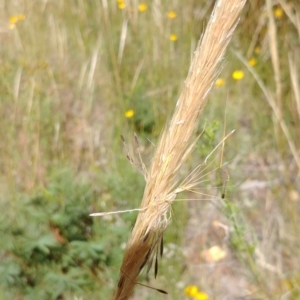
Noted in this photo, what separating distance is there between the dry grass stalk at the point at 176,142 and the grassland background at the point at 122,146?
47cm

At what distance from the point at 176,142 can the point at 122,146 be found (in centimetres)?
118

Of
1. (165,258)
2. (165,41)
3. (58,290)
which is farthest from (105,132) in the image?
(58,290)

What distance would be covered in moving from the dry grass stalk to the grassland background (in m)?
0.47

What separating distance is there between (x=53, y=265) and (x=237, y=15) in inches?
39.1

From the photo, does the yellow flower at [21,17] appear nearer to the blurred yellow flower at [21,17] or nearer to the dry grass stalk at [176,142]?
the blurred yellow flower at [21,17]

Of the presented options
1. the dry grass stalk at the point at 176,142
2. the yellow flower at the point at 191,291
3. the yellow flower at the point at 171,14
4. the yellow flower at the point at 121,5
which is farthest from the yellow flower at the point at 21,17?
the dry grass stalk at the point at 176,142

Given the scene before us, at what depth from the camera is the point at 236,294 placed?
132 centimetres

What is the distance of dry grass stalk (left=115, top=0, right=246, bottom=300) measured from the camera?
0.45 meters

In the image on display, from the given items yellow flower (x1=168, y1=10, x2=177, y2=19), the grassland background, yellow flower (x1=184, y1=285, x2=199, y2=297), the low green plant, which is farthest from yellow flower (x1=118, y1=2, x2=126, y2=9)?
yellow flower (x1=184, y1=285, x2=199, y2=297)

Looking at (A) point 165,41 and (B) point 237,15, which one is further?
(A) point 165,41

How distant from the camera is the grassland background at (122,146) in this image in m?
1.24

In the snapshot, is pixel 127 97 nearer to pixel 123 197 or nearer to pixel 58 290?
pixel 123 197

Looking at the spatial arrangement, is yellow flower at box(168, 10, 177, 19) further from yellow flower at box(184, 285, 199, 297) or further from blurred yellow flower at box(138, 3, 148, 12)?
yellow flower at box(184, 285, 199, 297)

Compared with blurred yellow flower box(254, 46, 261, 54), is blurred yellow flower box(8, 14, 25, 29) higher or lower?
higher
